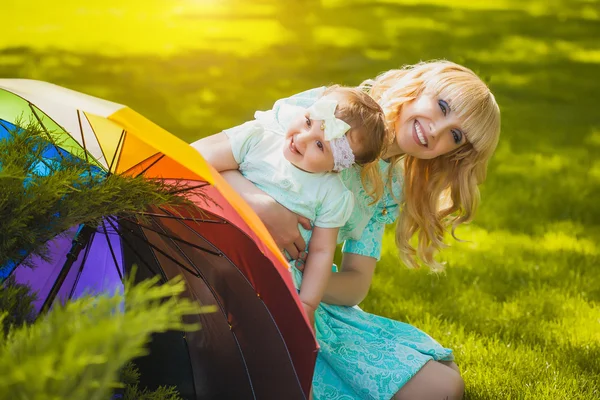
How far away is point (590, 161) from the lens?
6.38 meters

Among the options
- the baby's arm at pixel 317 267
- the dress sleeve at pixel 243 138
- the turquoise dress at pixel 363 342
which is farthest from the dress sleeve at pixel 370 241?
the dress sleeve at pixel 243 138

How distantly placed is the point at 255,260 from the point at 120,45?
25.0 ft

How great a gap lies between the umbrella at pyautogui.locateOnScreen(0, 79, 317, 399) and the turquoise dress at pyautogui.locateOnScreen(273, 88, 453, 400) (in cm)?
50

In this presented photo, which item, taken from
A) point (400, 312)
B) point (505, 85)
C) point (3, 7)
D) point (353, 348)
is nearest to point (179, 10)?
point (3, 7)

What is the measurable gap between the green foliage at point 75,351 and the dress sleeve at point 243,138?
1.50 metres

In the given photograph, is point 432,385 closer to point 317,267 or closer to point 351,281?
point 351,281

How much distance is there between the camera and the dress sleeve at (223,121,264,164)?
2.75 m

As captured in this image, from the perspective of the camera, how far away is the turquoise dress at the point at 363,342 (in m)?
2.87

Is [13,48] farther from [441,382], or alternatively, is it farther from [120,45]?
[441,382]

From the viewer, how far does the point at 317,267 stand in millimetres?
2570

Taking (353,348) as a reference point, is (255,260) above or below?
above

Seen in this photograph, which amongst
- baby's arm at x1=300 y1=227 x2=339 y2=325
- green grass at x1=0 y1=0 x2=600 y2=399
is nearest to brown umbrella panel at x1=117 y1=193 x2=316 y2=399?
baby's arm at x1=300 y1=227 x2=339 y2=325

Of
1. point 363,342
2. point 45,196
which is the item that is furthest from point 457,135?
point 45,196

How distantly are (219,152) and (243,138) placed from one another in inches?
3.7
